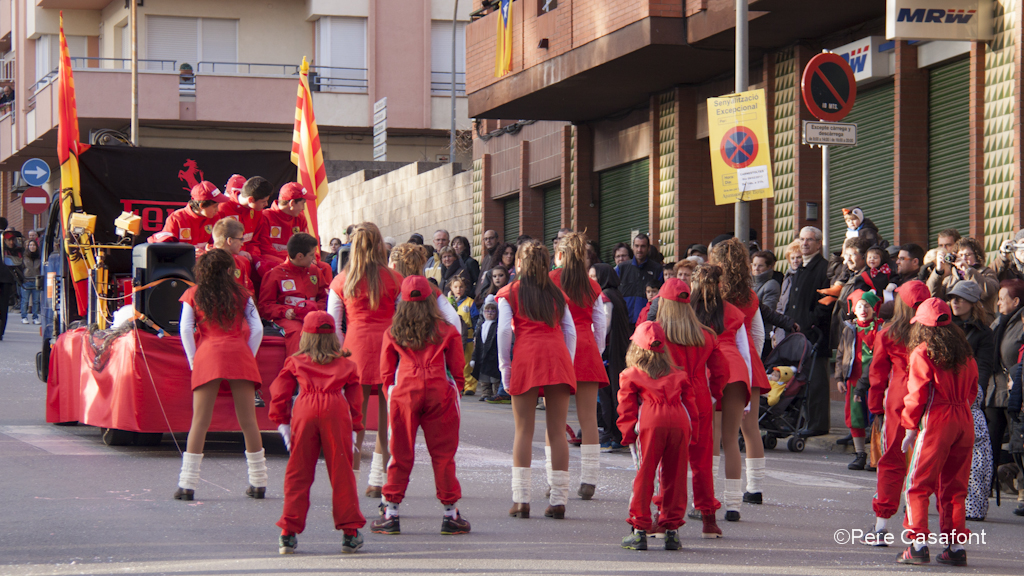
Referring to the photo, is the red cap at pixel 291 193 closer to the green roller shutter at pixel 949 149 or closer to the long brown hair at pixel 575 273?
the long brown hair at pixel 575 273

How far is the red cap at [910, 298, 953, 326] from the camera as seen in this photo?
7.14 metres

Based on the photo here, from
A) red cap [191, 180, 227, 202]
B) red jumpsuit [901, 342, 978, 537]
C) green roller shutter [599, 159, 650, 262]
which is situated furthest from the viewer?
green roller shutter [599, 159, 650, 262]

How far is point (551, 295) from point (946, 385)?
249 centimetres

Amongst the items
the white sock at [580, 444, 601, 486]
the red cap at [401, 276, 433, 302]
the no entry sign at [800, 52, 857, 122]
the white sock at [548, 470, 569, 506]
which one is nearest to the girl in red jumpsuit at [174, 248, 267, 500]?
the red cap at [401, 276, 433, 302]

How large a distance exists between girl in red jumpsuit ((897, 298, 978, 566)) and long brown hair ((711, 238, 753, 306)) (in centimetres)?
176

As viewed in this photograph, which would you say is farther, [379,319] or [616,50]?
[616,50]

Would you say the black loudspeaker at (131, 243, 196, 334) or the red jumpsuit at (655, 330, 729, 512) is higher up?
the black loudspeaker at (131, 243, 196, 334)

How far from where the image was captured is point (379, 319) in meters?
8.84

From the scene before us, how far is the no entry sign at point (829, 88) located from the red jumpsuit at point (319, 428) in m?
7.52

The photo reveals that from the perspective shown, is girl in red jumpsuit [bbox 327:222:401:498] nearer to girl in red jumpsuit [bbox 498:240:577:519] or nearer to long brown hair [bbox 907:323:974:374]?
girl in red jumpsuit [bbox 498:240:577:519]

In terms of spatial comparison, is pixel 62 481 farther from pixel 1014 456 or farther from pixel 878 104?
pixel 878 104

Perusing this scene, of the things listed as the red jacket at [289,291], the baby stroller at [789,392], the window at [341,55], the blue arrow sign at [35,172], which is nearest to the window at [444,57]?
the window at [341,55]

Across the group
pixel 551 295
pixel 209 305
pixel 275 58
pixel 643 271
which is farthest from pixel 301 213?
pixel 275 58

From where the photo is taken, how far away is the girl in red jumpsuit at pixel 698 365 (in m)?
7.56
